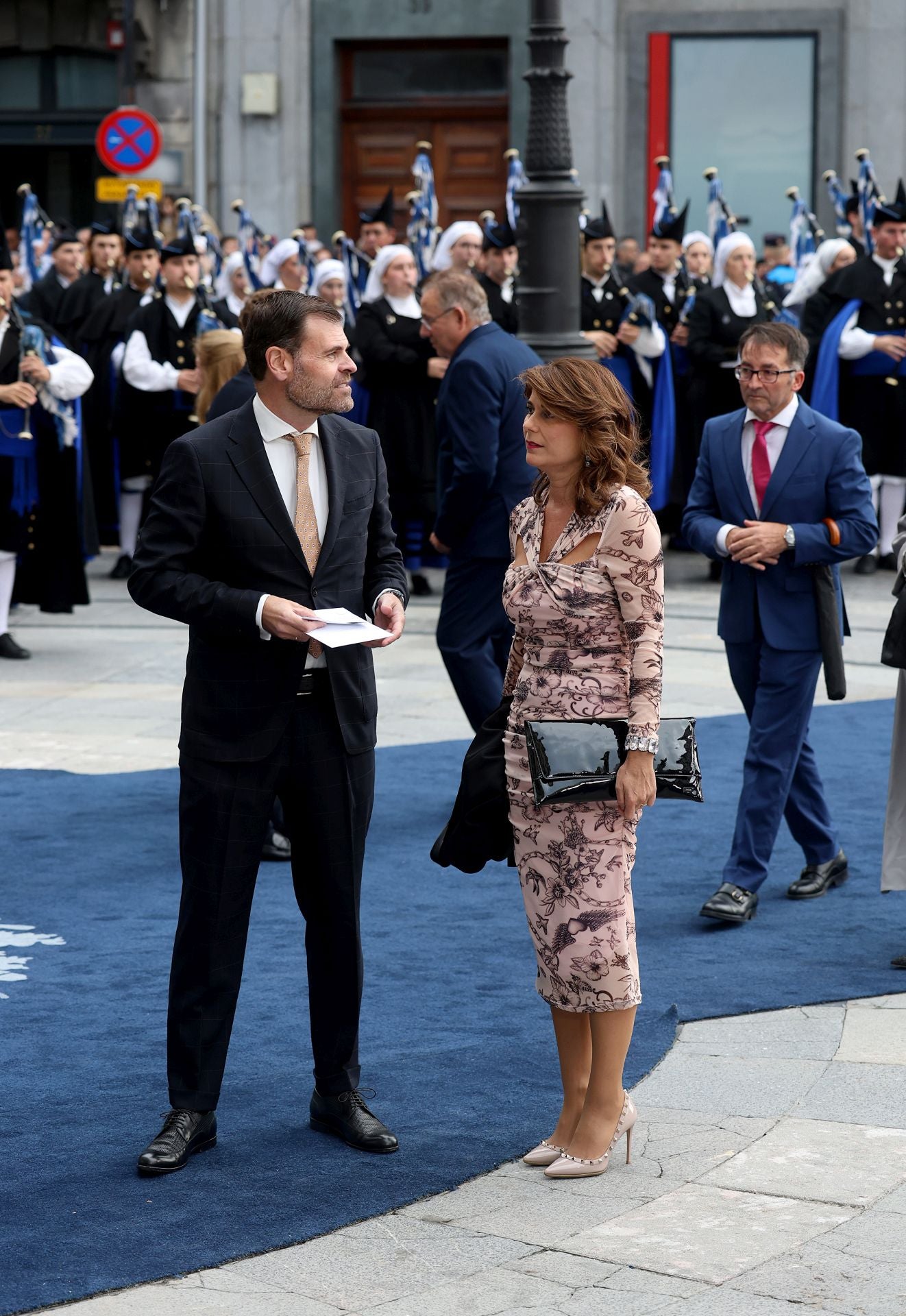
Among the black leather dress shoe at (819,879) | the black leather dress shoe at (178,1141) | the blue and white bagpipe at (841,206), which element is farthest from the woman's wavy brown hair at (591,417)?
the blue and white bagpipe at (841,206)

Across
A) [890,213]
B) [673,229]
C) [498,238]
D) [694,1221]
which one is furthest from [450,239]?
[694,1221]

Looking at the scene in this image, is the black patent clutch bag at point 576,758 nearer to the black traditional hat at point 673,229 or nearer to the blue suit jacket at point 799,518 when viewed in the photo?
the blue suit jacket at point 799,518

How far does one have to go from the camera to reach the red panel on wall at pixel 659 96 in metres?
23.6

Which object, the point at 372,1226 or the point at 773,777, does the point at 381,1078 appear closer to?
the point at 372,1226

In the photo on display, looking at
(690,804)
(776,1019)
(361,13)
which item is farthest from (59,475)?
(361,13)

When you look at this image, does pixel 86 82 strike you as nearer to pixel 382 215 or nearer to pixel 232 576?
pixel 382 215

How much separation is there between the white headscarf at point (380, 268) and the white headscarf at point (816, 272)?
2.88 metres

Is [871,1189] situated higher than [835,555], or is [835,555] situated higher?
[835,555]

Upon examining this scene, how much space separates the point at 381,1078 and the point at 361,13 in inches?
809

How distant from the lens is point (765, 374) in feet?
21.5

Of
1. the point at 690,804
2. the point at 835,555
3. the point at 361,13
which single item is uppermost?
the point at 361,13

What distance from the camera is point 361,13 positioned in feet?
78.5

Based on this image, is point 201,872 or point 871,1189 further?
point 201,872

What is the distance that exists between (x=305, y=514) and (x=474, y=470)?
2.87 m
